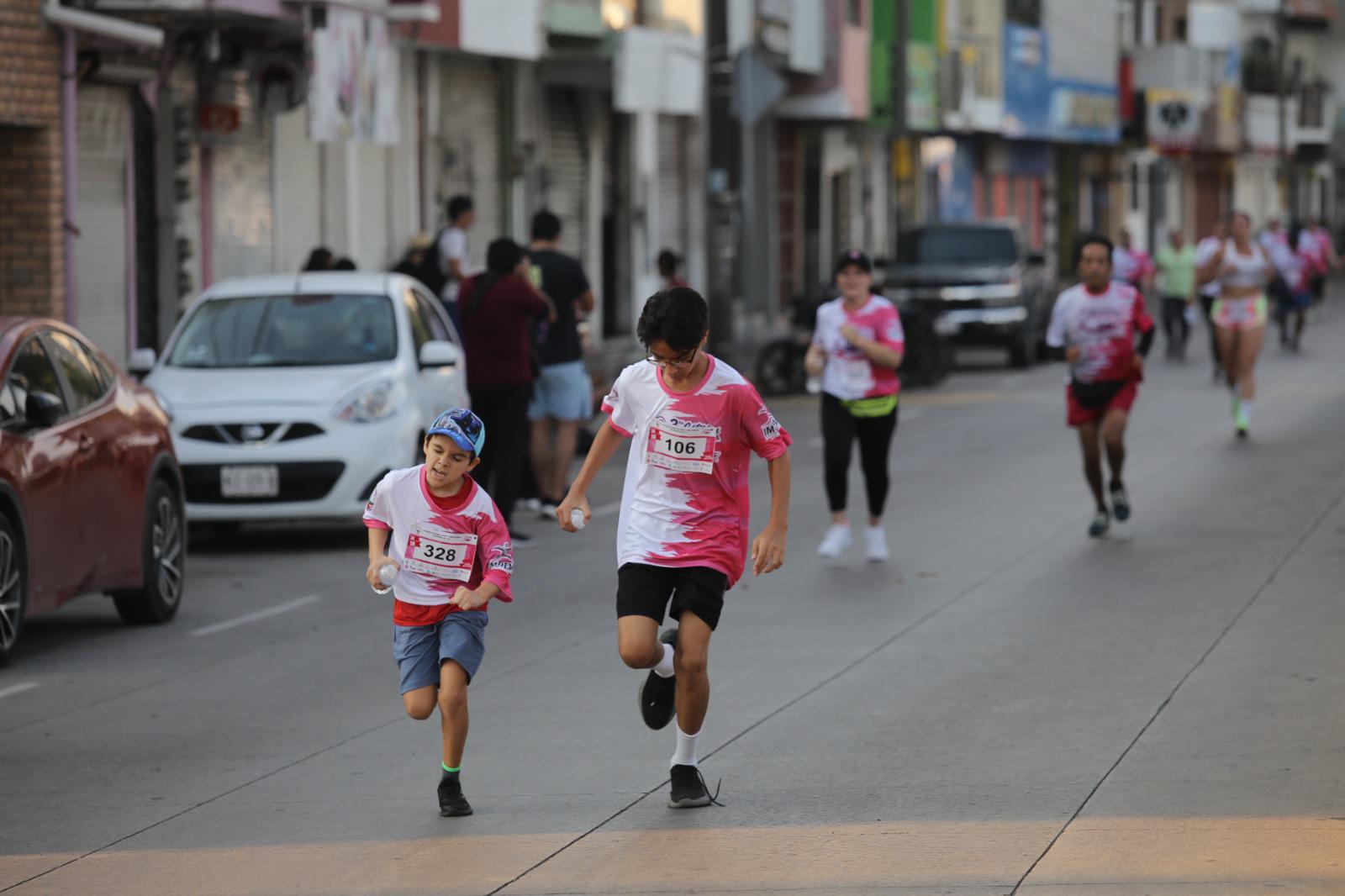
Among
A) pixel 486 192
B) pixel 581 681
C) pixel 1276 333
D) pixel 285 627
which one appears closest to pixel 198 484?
pixel 285 627

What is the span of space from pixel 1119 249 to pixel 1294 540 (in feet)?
A: 72.2

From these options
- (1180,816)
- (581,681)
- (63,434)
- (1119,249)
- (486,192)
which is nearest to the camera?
(1180,816)

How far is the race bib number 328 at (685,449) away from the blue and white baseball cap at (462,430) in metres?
0.60

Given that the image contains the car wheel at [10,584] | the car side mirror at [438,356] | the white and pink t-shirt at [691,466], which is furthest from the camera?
the car side mirror at [438,356]

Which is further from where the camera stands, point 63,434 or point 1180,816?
point 63,434

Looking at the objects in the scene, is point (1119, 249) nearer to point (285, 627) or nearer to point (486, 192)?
point (486, 192)

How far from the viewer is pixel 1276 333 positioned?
43.2 metres

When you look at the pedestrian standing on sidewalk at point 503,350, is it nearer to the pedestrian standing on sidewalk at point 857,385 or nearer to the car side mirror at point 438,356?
the car side mirror at point 438,356

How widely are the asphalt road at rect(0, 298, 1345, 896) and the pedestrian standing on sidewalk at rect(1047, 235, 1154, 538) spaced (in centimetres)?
45

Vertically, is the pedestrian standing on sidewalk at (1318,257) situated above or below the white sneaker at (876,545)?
above

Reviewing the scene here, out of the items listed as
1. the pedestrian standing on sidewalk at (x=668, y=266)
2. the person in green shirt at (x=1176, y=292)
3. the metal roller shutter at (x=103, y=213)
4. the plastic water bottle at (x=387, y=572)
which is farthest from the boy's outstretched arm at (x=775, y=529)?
the person in green shirt at (x=1176, y=292)

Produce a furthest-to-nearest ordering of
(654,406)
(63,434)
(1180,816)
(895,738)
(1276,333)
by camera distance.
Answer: (1276,333)
(63,434)
(895,738)
(654,406)
(1180,816)

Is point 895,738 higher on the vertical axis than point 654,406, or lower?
lower

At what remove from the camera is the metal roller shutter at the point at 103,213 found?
2155 centimetres
